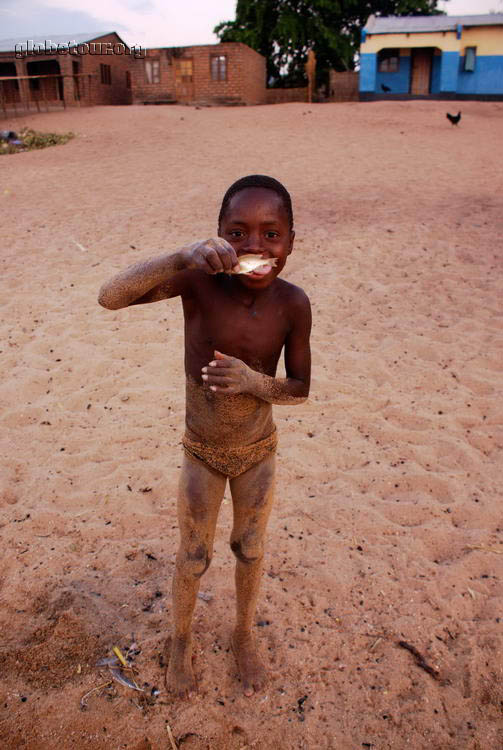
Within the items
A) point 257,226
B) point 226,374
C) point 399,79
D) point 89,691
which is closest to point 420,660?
point 89,691

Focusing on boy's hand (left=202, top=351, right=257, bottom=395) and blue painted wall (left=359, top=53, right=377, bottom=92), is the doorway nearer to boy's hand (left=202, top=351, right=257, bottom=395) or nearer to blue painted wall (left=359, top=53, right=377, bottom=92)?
blue painted wall (left=359, top=53, right=377, bottom=92)

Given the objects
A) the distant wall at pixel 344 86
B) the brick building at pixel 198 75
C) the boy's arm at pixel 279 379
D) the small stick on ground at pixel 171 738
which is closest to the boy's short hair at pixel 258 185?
the boy's arm at pixel 279 379

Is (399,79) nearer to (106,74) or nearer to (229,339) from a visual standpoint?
→ (106,74)

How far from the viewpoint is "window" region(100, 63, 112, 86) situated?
22656 millimetres

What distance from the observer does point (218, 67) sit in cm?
2102

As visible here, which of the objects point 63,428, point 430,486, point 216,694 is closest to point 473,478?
point 430,486

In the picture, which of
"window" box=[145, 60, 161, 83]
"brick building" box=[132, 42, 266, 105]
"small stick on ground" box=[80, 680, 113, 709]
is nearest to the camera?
"small stick on ground" box=[80, 680, 113, 709]

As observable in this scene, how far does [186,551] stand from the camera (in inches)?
75.2

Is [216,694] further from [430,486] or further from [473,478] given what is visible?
[473,478]

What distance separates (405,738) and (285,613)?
2.21ft

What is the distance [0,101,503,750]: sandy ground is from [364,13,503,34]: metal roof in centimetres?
1882

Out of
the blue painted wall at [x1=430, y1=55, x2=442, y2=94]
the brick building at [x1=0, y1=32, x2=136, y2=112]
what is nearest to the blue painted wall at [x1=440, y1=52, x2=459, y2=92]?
the blue painted wall at [x1=430, y1=55, x2=442, y2=94]

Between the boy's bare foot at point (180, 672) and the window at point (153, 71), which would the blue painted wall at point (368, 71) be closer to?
the window at point (153, 71)

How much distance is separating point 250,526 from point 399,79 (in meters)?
27.9
